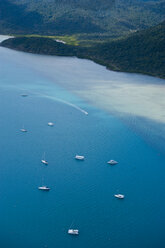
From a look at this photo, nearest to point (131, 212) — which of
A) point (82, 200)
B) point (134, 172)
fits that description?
point (82, 200)

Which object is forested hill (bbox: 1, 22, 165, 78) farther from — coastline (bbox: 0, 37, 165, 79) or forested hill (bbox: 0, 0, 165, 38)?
forested hill (bbox: 0, 0, 165, 38)

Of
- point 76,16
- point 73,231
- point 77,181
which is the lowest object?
point 73,231

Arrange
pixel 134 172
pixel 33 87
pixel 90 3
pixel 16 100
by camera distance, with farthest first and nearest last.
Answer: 1. pixel 90 3
2. pixel 33 87
3. pixel 16 100
4. pixel 134 172

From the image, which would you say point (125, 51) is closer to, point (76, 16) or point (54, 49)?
point (54, 49)

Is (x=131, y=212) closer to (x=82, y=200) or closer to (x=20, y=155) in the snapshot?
(x=82, y=200)

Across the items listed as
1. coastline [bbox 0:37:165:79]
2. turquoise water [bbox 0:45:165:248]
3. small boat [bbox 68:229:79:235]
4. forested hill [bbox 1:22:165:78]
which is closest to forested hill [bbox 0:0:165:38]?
coastline [bbox 0:37:165:79]

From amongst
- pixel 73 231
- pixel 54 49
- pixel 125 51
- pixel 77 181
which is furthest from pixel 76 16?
pixel 73 231
